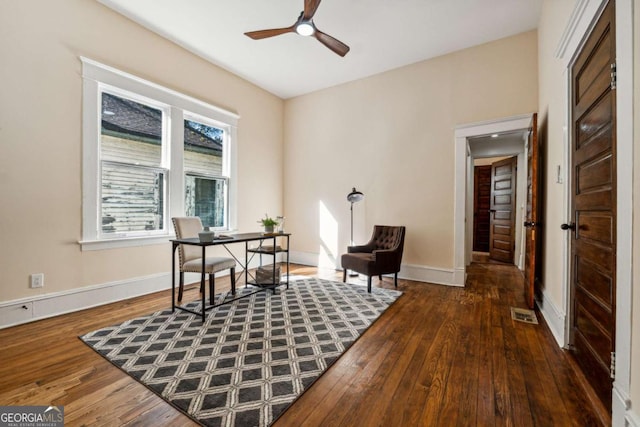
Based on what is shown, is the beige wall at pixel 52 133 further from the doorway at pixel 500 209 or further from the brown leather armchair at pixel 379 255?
the doorway at pixel 500 209

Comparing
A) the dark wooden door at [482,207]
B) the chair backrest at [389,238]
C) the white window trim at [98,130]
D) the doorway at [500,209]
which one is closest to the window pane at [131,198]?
the white window trim at [98,130]

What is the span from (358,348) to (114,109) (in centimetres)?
362

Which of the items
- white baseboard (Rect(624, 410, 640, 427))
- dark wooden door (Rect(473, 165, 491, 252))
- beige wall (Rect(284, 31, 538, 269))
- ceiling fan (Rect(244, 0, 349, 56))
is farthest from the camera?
dark wooden door (Rect(473, 165, 491, 252))

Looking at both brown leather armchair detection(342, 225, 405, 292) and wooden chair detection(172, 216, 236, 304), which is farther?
brown leather armchair detection(342, 225, 405, 292)

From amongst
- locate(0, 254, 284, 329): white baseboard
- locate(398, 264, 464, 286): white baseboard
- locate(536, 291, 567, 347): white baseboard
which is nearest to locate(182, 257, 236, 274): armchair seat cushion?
locate(0, 254, 284, 329): white baseboard

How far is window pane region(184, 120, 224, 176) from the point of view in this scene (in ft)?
12.8

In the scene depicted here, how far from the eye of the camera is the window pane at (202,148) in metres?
3.91

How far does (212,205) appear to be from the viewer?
4258mm

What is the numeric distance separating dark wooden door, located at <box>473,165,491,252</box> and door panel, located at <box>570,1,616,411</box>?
17.3ft

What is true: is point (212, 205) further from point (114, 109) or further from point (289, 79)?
point (289, 79)

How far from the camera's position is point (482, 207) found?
6922mm

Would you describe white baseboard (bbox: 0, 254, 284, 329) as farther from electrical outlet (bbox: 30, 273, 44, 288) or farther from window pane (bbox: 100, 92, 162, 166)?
window pane (bbox: 100, 92, 162, 166)

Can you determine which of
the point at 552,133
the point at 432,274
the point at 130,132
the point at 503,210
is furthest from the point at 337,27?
the point at 503,210

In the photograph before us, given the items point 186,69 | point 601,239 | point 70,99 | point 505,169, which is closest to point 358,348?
point 601,239
